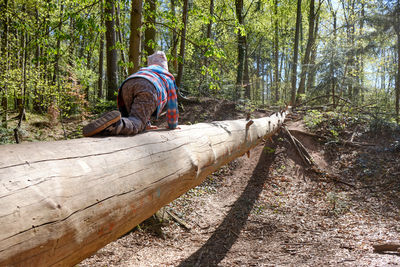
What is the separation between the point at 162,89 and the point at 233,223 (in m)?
3.94

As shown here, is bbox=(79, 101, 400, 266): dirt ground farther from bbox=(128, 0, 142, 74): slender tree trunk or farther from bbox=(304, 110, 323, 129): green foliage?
bbox=(128, 0, 142, 74): slender tree trunk

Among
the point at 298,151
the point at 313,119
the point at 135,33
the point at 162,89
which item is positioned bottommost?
the point at 298,151

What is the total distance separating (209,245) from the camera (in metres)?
4.74

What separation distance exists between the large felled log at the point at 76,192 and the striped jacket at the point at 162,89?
0.75m

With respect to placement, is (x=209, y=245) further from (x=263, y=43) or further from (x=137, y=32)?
(x=263, y=43)

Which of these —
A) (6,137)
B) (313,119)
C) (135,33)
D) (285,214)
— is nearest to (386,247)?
(285,214)

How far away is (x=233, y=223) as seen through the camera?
5.68m

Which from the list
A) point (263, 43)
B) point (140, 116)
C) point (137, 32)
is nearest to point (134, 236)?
point (140, 116)

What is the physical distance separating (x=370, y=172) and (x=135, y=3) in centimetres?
783

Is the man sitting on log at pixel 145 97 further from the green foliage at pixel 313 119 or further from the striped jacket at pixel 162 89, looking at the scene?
the green foliage at pixel 313 119

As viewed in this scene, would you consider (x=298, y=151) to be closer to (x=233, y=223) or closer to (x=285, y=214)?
(x=285, y=214)

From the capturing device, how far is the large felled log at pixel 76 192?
0.97 m

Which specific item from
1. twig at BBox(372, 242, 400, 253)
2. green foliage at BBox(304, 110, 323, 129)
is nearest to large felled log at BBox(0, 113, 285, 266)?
twig at BBox(372, 242, 400, 253)

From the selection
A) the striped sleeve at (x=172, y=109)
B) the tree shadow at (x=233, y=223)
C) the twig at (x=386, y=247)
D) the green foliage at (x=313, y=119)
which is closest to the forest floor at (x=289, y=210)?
the tree shadow at (x=233, y=223)
